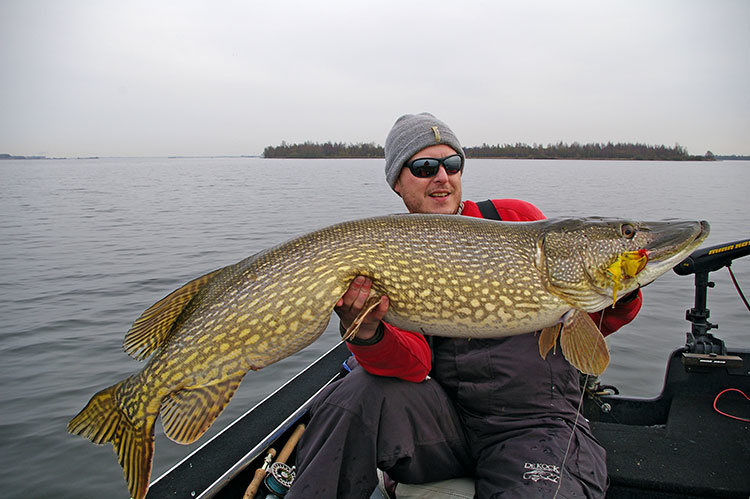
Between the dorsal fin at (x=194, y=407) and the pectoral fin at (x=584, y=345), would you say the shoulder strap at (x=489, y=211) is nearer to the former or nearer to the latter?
the pectoral fin at (x=584, y=345)

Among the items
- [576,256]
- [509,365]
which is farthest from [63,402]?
[576,256]

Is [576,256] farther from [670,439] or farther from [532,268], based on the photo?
[670,439]

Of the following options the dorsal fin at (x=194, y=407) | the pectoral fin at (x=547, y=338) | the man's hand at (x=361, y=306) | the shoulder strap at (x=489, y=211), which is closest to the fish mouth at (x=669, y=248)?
the pectoral fin at (x=547, y=338)

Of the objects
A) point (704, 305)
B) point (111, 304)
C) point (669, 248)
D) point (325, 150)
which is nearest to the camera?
point (669, 248)

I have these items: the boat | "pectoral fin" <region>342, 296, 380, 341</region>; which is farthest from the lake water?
"pectoral fin" <region>342, 296, 380, 341</region>

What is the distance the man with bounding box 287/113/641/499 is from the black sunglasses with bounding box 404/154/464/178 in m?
0.82

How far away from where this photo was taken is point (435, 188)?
2.57m

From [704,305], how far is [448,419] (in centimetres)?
159

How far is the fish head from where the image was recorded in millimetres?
1845

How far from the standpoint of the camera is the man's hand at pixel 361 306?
1834 mm

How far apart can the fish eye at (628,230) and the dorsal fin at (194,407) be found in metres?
1.70

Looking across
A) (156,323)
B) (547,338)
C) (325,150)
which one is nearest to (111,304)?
(156,323)

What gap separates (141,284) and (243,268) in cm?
590

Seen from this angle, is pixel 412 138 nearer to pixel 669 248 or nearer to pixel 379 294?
pixel 379 294
